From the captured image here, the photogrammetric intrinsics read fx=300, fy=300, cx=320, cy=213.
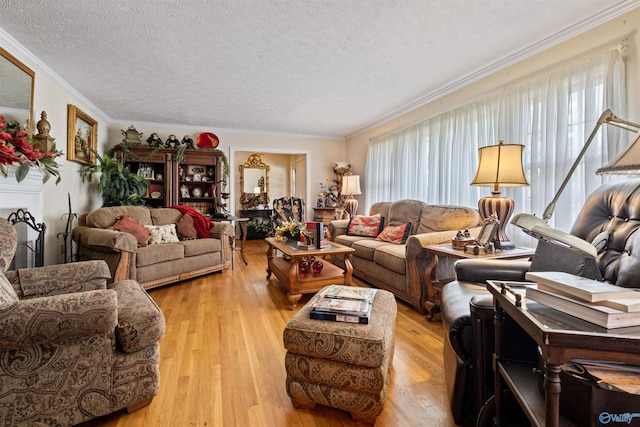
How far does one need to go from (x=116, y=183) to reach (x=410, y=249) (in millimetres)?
4219

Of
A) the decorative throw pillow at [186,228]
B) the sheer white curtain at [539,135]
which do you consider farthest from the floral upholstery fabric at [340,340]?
the decorative throw pillow at [186,228]

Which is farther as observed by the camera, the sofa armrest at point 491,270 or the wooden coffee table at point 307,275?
the wooden coffee table at point 307,275

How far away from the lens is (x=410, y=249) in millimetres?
2719

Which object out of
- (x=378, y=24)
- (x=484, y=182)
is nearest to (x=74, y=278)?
(x=378, y=24)

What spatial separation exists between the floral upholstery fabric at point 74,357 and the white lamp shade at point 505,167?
248 centimetres

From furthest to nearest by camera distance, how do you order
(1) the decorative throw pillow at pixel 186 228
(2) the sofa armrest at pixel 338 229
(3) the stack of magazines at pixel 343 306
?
(2) the sofa armrest at pixel 338 229, (1) the decorative throw pillow at pixel 186 228, (3) the stack of magazines at pixel 343 306

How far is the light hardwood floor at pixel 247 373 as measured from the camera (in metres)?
1.39

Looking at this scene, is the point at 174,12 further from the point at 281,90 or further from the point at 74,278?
the point at 74,278

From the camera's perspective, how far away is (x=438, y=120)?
3908 millimetres

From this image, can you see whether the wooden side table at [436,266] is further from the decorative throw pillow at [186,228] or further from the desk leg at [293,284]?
the decorative throw pillow at [186,228]

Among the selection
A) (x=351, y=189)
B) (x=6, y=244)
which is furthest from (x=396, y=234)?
(x=6, y=244)

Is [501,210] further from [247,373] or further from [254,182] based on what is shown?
[254,182]

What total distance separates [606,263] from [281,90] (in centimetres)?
346

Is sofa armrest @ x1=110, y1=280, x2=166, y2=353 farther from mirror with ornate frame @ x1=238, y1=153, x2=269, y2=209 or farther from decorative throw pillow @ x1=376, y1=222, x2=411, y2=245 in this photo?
mirror with ornate frame @ x1=238, y1=153, x2=269, y2=209
